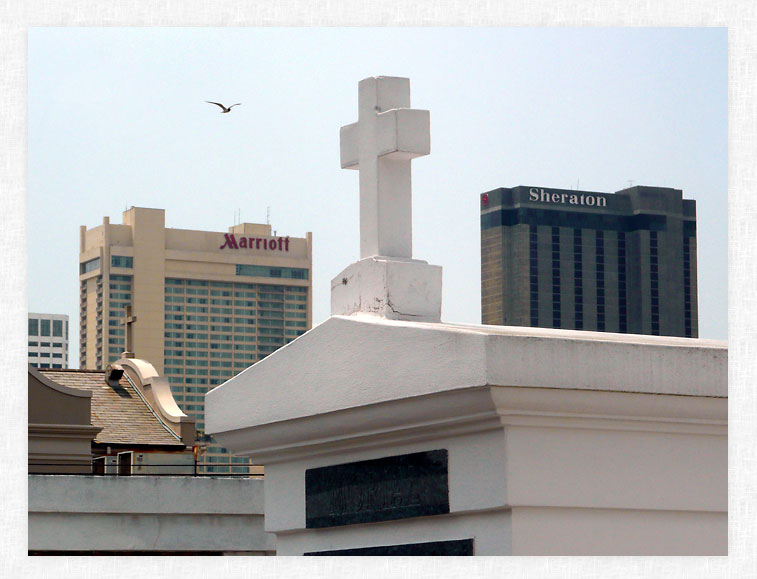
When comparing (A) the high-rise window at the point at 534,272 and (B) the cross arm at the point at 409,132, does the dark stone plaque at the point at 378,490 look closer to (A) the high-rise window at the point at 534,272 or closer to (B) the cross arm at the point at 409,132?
(B) the cross arm at the point at 409,132

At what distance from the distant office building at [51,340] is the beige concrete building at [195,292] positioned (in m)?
17.7

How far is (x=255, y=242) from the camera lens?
149500mm

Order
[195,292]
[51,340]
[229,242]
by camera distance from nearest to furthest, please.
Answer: [51,340] < [229,242] < [195,292]

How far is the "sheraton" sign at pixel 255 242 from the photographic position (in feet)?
484

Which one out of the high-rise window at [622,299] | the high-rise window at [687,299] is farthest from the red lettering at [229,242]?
the high-rise window at [687,299]

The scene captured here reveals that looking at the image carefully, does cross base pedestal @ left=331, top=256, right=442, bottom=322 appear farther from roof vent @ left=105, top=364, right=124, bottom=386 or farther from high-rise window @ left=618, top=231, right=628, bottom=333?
high-rise window @ left=618, top=231, right=628, bottom=333

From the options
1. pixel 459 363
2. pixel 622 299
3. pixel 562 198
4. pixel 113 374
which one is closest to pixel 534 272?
pixel 622 299

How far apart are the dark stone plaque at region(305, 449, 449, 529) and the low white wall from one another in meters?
12.3

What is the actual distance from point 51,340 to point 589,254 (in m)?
40.2

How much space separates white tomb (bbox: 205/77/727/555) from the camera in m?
5.56

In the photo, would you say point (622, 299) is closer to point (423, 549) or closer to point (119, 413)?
point (119, 413)

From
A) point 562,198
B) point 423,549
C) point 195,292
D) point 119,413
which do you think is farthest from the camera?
point 195,292

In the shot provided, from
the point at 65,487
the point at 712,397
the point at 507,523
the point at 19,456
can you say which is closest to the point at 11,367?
the point at 19,456

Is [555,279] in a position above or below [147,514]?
above
